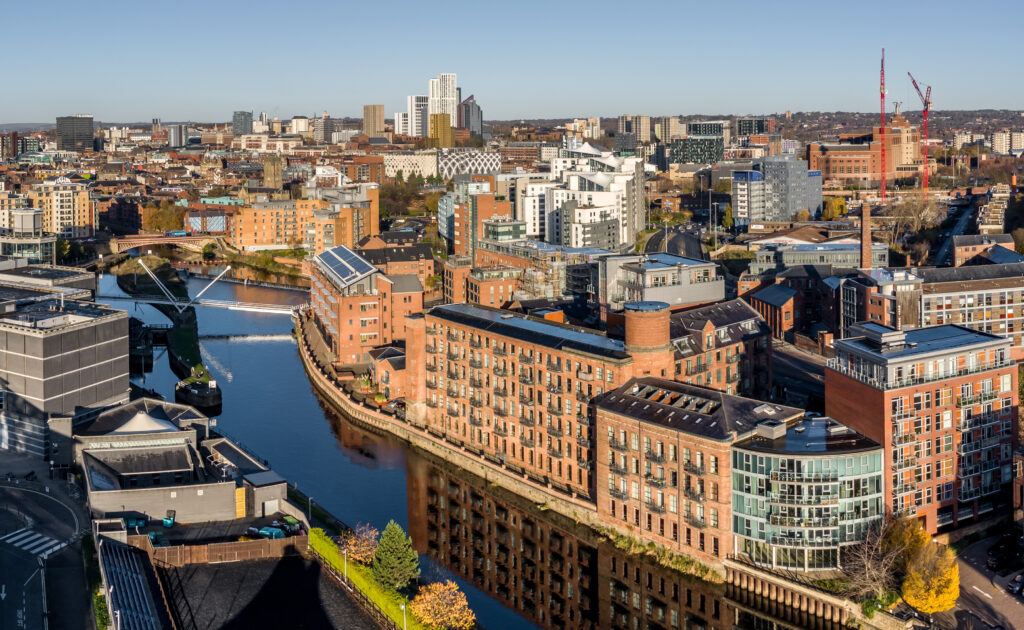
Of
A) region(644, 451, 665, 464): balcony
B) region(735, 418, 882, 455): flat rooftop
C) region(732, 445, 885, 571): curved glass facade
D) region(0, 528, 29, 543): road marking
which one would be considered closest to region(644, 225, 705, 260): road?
region(644, 451, 665, 464): balcony

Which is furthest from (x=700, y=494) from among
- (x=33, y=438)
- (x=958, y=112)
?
(x=958, y=112)

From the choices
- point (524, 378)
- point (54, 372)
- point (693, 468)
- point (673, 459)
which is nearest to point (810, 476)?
point (693, 468)

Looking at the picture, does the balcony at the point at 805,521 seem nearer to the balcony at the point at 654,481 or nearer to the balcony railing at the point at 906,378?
the balcony at the point at 654,481

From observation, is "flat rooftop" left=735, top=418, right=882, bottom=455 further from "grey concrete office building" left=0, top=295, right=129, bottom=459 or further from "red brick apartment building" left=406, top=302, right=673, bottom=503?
"grey concrete office building" left=0, top=295, right=129, bottom=459

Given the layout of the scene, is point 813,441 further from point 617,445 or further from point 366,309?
point 366,309

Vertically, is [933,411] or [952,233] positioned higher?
[952,233]

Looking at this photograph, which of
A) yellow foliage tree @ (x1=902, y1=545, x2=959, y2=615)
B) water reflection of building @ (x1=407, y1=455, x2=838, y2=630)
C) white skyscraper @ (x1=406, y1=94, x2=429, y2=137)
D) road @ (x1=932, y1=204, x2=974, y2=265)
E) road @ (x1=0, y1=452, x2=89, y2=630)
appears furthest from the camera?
white skyscraper @ (x1=406, y1=94, x2=429, y2=137)
